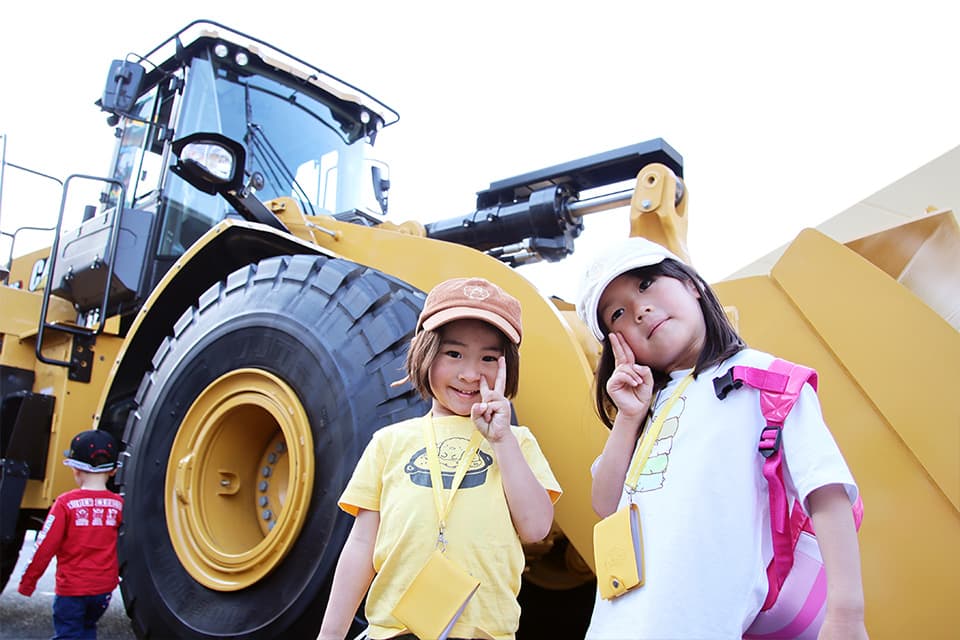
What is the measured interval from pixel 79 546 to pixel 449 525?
2.49 meters

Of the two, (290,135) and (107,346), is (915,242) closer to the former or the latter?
(290,135)

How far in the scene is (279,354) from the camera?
2.31 metres

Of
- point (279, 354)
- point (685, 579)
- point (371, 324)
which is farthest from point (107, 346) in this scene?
point (685, 579)

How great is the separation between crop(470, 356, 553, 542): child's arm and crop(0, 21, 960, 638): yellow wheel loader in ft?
1.92

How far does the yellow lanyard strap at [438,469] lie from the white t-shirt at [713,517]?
0.35 meters

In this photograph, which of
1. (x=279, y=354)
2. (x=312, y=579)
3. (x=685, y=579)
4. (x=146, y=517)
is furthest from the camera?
(x=146, y=517)

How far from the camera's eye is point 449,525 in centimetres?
141

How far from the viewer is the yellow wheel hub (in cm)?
235

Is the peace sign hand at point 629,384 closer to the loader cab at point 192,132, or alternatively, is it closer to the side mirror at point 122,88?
the loader cab at point 192,132

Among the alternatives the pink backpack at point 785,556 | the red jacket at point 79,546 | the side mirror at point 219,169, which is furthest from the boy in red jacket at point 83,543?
the pink backpack at point 785,556

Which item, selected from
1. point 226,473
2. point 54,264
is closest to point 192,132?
point 54,264

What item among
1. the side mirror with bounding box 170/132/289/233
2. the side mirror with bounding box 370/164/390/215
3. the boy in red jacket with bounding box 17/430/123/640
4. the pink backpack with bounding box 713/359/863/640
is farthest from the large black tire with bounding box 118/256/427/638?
the side mirror with bounding box 370/164/390/215

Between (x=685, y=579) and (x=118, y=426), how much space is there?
303 centimetres

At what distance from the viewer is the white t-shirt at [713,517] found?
1.04m
